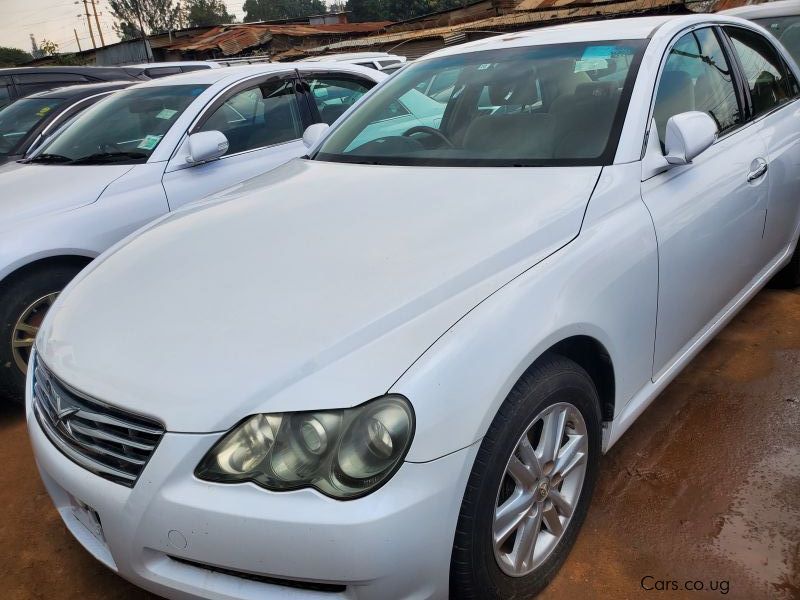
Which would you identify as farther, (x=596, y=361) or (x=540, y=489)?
(x=596, y=361)

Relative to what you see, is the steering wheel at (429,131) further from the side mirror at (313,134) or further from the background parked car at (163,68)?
the background parked car at (163,68)

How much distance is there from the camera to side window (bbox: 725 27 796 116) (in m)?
3.16

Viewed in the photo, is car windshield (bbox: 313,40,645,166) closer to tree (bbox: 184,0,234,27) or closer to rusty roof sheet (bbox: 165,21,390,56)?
rusty roof sheet (bbox: 165,21,390,56)

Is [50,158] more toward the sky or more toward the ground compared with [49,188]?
more toward the sky

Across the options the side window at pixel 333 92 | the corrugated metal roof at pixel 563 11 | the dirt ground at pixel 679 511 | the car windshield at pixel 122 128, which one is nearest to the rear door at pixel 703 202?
the dirt ground at pixel 679 511

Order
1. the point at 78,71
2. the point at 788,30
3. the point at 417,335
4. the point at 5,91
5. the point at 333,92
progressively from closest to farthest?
1. the point at 417,335
2. the point at 333,92
3. the point at 788,30
4. the point at 5,91
5. the point at 78,71

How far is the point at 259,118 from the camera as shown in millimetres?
4402

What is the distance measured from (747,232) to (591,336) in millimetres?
1377

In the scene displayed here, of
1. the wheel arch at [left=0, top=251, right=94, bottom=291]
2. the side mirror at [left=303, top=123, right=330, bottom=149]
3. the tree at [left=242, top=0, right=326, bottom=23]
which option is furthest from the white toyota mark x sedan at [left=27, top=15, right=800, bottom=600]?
the tree at [left=242, top=0, right=326, bottom=23]

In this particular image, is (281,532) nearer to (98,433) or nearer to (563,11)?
(98,433)

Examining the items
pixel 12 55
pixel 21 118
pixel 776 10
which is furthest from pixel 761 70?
pixel 12 55

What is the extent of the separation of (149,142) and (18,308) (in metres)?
1.34

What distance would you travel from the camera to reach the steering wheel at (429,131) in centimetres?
268

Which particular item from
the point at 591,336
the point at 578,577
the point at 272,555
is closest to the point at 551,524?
the point at 578,577
